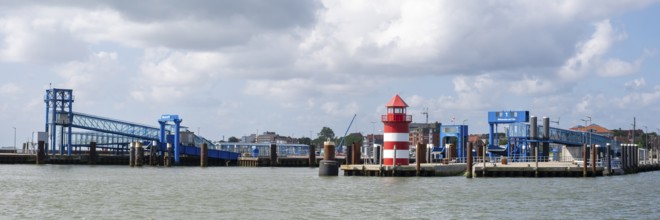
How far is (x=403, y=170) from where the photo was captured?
75.4 m

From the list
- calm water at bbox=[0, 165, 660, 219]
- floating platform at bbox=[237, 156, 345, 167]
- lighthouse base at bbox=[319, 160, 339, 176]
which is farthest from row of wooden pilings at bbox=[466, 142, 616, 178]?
floating platform at bbox=[237, 156, 345, 167]

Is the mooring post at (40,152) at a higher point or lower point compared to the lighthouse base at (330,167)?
higher

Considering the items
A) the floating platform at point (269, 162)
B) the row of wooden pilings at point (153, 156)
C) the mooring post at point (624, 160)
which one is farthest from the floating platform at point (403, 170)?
the floating platform at point (269, 162)

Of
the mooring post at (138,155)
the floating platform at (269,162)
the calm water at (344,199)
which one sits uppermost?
the mooring post at (138,155)

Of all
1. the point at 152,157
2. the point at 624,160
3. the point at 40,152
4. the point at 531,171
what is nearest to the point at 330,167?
the point at 531,171

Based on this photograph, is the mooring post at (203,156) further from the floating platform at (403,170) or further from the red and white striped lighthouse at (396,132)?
the red and white striped lighthouse at (396,132)

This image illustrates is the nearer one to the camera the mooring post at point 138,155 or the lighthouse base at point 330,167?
the lighthouse base at point 330,167

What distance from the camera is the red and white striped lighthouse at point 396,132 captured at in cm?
7481

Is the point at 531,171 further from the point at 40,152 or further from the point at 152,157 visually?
the point at 40,152

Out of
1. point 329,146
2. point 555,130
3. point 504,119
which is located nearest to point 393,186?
point 329,146

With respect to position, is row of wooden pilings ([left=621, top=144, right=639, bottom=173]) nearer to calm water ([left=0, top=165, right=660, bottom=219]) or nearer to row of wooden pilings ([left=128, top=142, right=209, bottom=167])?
calm water ([left=0, top=165, right=660, bottom=219])

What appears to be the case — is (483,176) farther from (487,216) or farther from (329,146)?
(487,216)

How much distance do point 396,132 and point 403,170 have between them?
11.0 ft

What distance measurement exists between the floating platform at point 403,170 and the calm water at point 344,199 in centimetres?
237
